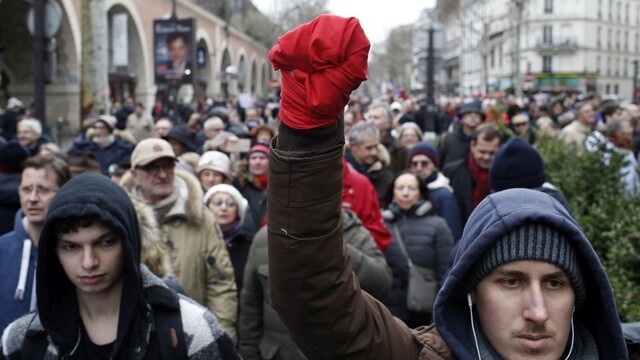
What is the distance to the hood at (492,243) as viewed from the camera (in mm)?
1892

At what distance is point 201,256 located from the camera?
441 cm

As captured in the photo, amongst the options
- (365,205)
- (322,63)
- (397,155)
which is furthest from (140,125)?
(322,63)

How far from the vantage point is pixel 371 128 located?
A: 6.63 metres

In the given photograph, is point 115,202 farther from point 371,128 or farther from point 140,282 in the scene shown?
point 371,128

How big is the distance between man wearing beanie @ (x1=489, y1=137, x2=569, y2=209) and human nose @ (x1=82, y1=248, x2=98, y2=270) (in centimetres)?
282

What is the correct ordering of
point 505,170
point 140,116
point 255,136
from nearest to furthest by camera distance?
point 505,170 → point 255,136 → point 140,116

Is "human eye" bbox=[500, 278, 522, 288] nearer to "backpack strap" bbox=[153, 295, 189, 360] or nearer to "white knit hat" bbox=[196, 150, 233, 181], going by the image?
"backpack strap" bbox=[153, 295, 189, 360]

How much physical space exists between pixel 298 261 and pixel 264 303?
2.76 metres

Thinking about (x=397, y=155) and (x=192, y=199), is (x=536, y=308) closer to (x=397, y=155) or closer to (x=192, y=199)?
(x=192, y=199)

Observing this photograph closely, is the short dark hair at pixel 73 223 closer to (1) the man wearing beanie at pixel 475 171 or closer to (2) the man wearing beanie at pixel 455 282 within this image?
(2) the man wearing beanie at pixel 455 282

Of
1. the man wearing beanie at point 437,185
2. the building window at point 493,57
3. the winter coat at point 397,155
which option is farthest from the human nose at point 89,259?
the building window at point 493,57

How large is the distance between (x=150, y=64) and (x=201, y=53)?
4176mm

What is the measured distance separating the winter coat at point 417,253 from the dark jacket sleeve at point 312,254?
11.5 feet

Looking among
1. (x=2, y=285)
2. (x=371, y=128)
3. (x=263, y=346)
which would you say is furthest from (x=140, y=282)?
(x=371, y=128)
